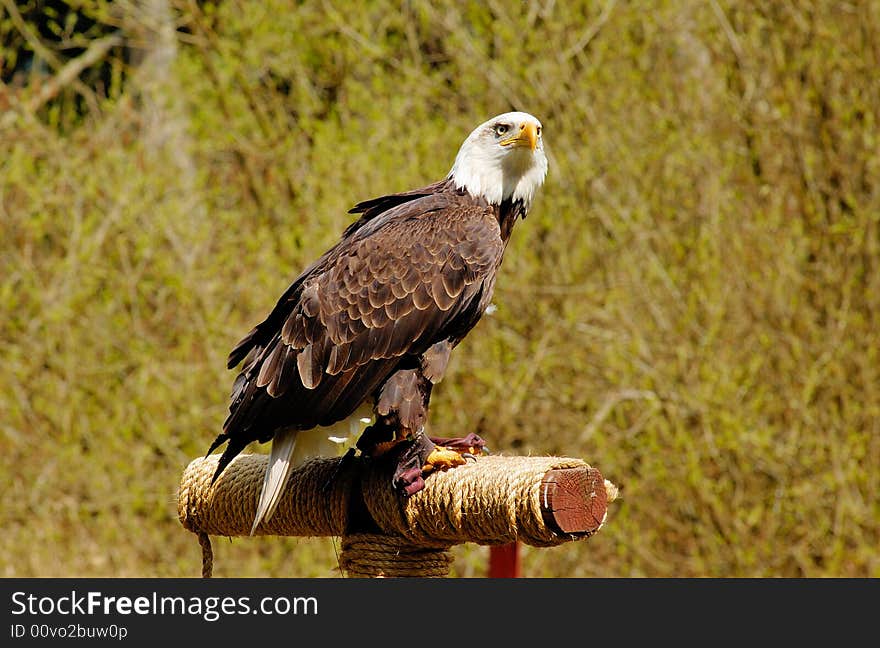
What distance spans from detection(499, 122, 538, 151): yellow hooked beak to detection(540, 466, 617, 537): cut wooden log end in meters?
1.05

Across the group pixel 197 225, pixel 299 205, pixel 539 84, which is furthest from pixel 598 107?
pixel 197 225

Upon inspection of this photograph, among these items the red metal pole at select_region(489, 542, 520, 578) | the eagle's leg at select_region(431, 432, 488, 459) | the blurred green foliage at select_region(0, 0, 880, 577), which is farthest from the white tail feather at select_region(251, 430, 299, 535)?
the blurred green foliage at select_region(0, 0, 880, 577)

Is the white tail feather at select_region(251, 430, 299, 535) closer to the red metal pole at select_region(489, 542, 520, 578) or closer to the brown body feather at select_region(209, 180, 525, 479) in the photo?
the brown body feather at select_region(209, 180, 525, 479)

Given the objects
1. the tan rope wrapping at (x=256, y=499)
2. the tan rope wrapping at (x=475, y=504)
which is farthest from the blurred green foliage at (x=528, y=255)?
the tan rope wrapping at (x=475, y=504)

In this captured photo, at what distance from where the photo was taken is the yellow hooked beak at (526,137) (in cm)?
342

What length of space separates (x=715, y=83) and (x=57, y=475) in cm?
384

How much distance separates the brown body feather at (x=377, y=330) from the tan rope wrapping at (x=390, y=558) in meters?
0.27

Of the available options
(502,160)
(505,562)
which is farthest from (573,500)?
(505,562)

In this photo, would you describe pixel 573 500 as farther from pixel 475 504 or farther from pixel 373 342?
pixel 373 342

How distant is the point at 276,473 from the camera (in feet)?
10.3

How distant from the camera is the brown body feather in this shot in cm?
317

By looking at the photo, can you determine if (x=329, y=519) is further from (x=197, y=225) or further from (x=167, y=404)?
(x=197, y=225)

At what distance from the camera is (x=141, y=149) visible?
7.11 meters

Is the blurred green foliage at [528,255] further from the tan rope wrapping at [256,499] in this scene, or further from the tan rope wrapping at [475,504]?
the tan rope wrapping at [475,504]
